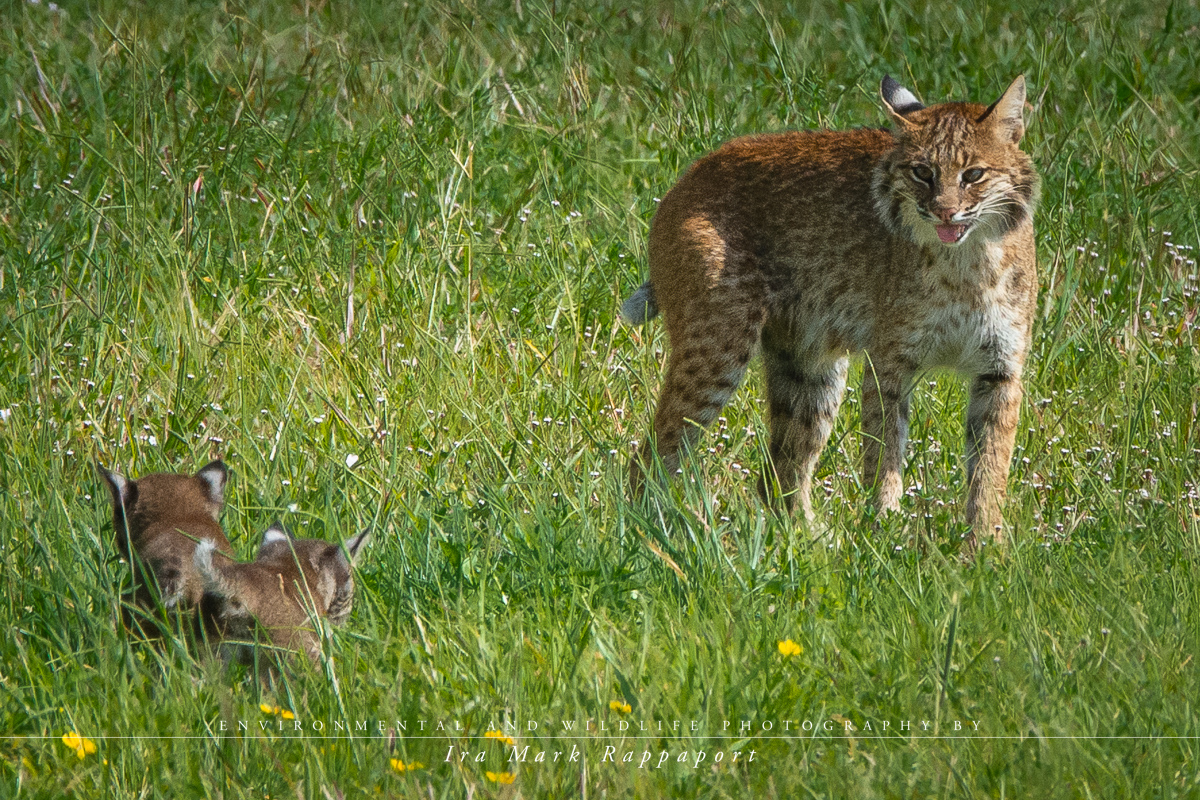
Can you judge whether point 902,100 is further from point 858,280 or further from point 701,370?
point 701,370

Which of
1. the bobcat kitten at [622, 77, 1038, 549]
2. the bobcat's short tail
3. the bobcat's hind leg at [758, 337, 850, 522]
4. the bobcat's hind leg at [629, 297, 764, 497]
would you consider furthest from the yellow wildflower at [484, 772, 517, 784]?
the bobcat's short tail

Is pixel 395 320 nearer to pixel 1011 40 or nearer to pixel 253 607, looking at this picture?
pixel 253 607

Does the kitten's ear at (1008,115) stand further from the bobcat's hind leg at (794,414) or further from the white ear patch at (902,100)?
the bobcat's hind leg at (794,414)

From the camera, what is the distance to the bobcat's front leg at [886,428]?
521cm

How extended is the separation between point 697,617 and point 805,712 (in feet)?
1.40

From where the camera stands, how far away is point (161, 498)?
12.9ft

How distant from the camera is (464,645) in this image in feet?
12.0

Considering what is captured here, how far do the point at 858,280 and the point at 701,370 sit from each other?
2.44 ft

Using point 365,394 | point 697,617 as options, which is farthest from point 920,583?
point 365,394

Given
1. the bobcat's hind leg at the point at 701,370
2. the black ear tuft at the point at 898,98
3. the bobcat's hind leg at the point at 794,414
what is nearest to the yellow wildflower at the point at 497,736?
the bobcat's hind leg at the point at 701,370

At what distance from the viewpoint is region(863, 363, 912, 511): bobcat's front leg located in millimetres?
5215

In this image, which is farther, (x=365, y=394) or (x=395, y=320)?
(x=395, y=320)

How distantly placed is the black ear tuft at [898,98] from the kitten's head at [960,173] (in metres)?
0.06

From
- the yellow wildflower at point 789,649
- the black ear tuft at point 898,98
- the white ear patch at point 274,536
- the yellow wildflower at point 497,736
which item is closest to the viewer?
the yellow wildflower at point 497,736
